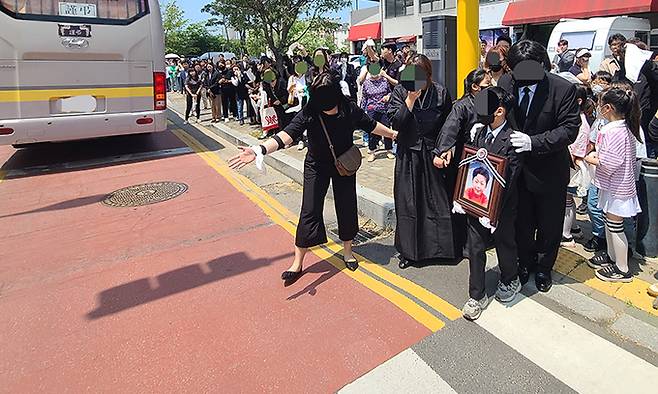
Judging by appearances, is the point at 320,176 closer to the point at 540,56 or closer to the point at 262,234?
the point at 262,234

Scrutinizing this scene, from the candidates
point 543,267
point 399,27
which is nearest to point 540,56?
point 543,267

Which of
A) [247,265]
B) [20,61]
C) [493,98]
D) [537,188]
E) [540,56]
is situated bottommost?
[247,265]

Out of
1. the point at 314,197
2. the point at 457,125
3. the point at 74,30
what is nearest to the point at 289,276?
the point at 314,197

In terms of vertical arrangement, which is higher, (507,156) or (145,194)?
(507,156)

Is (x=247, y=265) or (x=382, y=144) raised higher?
(x=382, y=144)

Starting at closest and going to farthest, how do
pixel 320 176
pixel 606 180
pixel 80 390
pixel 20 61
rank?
pixel 80 390
pixel 606 180
pixel 320 176
pixel 20 61

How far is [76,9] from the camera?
7633mm

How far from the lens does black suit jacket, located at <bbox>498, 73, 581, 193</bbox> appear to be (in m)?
3.11

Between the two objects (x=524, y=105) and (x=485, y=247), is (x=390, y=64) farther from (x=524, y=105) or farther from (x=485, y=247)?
(x=485, y=247)

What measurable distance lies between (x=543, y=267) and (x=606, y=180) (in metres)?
0.81

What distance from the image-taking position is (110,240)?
5008 mm

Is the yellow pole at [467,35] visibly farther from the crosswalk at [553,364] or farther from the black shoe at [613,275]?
the crosswalk at [553,364]

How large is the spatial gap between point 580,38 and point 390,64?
25.8 feet

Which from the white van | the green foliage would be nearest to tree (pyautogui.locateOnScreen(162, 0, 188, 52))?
the green foliage
